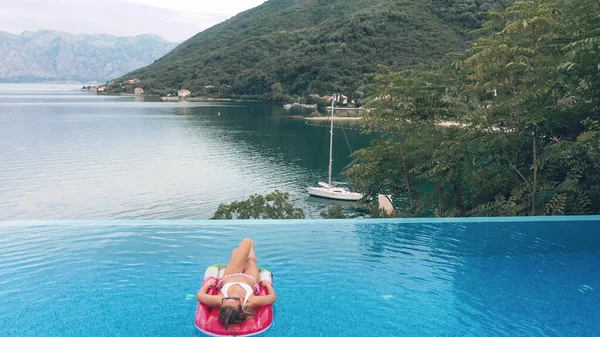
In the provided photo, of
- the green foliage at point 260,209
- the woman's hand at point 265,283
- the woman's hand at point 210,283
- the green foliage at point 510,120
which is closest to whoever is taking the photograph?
the woman's hand at point 210,283

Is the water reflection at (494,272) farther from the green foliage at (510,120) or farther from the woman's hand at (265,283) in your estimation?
the woman's hand at (265,283)

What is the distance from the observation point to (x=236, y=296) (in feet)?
12.5

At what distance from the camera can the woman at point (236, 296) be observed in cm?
370

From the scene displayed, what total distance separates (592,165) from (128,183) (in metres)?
21.8

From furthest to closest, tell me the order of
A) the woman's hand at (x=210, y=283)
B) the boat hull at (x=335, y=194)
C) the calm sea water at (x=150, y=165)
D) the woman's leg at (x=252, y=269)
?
the boat hull at (x=335, y=194)
the calm sea water at (x=150, y=165)
the woman's leg at (x=252, y=269)
the woman's hand at (x=210, y=283)

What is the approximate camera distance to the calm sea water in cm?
2086

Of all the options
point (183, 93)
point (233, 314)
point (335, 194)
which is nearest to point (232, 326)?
point (233, 314)

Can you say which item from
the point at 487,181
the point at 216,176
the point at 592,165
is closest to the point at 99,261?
the point at 487,181

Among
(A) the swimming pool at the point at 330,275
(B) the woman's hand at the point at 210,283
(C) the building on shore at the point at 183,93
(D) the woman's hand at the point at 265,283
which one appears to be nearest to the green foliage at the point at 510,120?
(A) the swimming pool at the point at 330,275

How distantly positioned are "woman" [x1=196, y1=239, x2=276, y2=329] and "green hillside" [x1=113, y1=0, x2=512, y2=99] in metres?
53.6

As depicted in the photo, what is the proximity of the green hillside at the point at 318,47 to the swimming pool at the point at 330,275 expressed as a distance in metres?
51.0

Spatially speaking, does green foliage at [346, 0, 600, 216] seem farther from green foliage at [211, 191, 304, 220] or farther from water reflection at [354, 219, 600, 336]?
green foliage at [211, 191, 304, 220]

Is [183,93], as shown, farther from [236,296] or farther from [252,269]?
[236,296]

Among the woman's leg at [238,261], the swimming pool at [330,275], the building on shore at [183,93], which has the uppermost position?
the building on shore at [183,93]
